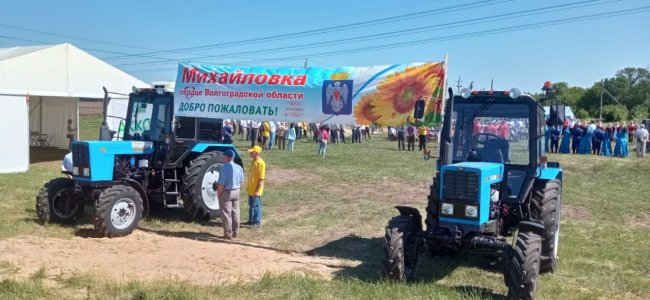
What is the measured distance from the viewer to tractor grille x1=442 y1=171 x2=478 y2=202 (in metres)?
6.18

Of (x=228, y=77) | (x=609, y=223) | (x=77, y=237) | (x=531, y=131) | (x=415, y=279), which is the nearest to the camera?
(x=415, y=279)

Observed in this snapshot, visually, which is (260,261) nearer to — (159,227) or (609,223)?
(159,227)

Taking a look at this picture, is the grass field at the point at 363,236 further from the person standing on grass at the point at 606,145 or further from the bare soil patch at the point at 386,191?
the person standing on grass at the point at 606,145

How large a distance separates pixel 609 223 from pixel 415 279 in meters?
5.77

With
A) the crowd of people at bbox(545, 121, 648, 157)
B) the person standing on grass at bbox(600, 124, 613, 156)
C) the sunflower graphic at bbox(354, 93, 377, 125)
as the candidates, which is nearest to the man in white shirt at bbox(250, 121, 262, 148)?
the crowd of people at bbox(545, 121, 648, 157)

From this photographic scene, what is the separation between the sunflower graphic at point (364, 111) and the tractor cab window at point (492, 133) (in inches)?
49.0

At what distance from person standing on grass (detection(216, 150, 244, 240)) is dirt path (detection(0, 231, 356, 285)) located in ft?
1.47

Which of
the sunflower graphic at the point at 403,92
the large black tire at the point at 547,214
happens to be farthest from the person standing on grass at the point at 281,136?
the large black tire at the point at 547,214

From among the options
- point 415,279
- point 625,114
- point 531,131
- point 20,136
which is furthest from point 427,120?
point 625,114

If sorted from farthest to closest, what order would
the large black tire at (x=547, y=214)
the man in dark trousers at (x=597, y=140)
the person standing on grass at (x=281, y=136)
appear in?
the person standing on grass at (x=281, y=136) → the man in dark trousers at (x=597, y=140) → the large black tire at (x=547, y=214)

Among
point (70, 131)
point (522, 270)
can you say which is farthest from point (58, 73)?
point (522, 270)

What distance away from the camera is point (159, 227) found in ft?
31.7

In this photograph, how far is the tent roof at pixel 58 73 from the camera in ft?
56.2

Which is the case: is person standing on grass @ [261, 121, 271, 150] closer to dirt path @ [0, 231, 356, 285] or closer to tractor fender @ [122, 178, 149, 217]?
tractor fender @ [122, 178, 149, 217]
